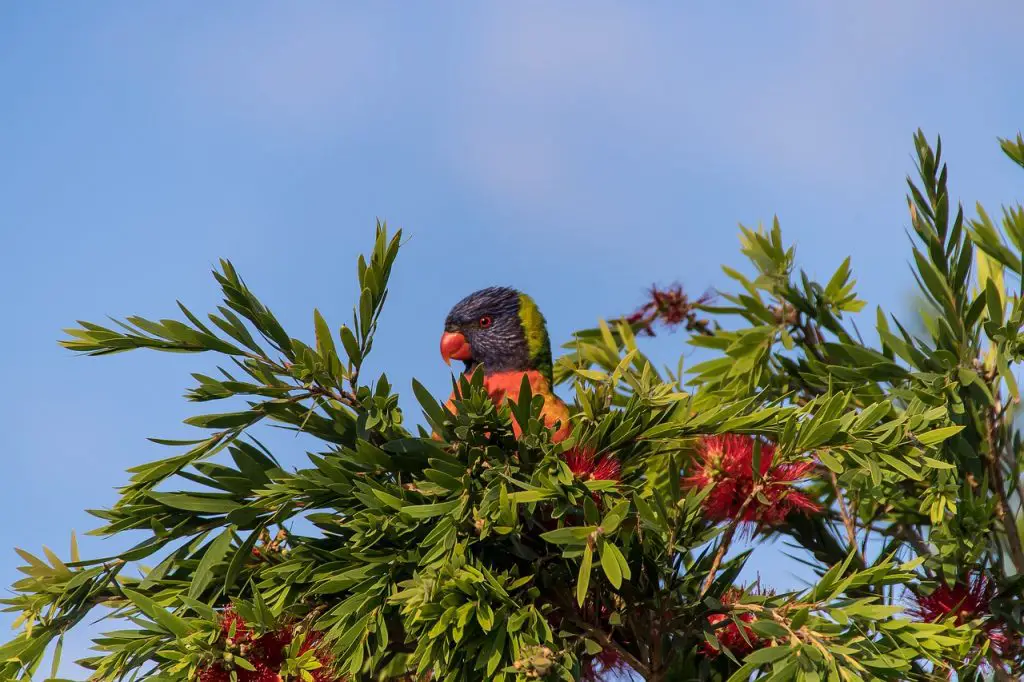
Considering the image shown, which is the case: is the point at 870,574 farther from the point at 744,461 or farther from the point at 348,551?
the point at 348,551

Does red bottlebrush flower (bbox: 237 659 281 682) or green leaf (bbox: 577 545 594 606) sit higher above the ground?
green leaf (bbox: 577 545 594 606)

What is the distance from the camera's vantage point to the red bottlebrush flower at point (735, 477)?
2518 millimetres

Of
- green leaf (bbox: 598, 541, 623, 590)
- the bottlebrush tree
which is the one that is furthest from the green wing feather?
green leaf (bbox: 598, 541, 623, 590)

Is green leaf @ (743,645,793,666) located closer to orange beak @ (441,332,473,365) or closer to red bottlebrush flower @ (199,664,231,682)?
red bottlebrush flower @ (199,664,231,682)

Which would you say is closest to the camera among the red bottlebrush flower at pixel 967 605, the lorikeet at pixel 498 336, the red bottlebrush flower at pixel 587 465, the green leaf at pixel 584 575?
the green leaf at pixel 584 575

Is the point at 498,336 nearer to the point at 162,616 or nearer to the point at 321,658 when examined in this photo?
the point at 321,658

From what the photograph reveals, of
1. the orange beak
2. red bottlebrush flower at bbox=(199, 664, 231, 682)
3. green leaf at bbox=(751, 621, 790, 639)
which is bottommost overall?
red bottlebrush flower at bbox=(199, 664, 231, 682)

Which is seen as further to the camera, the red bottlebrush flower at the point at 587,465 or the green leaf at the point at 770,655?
the red bottlebrush flower at the point at 587,465

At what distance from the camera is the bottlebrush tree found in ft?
6.97

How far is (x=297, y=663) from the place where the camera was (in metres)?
2.27

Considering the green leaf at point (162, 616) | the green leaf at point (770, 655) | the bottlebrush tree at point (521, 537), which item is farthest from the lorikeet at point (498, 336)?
the green leaf at point (770, 655)

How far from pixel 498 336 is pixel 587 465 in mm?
1747

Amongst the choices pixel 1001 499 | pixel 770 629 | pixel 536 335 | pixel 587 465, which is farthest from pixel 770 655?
pixel 536 335

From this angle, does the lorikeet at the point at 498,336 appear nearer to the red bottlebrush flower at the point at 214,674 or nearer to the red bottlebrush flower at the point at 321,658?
the red bottlebrush flower at the point at 321,658
